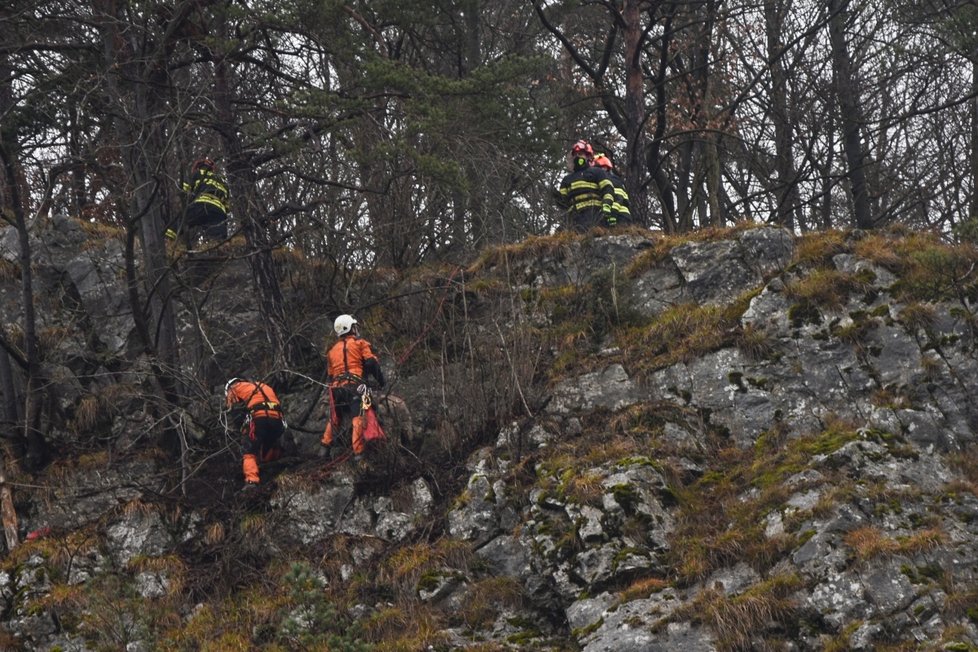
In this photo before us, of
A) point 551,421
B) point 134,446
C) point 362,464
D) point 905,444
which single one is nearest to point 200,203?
point 134,446

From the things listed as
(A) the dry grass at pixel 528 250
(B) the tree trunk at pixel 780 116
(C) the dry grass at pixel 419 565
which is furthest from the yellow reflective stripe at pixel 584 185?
(C) the dry grass at pixel 419 565

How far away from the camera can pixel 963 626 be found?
7.16m

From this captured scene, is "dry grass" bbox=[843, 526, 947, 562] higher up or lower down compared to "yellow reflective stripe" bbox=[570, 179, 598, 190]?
lower down

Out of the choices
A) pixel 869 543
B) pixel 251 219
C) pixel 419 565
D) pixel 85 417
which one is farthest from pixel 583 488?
pixel 85 417

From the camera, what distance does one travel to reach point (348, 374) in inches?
434

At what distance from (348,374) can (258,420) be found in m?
1.03

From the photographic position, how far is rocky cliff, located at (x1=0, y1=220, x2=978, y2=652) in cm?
816

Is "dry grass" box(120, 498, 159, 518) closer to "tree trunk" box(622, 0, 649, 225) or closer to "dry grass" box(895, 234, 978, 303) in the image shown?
"tree trunk" box(622, 0, 649, 225)

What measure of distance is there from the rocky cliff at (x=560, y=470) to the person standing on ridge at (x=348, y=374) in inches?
14.2

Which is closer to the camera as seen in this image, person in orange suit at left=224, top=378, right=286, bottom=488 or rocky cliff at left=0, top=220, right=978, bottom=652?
rocky cliff at left=0, top=220, right=978, bottom=652

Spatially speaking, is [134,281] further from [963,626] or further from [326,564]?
[963,626]

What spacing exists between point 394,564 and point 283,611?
100 centimetres

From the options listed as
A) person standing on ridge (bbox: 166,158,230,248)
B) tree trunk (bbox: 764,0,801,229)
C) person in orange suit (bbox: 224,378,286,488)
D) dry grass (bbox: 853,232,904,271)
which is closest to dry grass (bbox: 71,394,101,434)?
person in orange suit (bbox: 224,378,286,488)

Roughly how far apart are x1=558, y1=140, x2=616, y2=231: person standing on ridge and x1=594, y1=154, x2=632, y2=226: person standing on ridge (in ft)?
0.17
